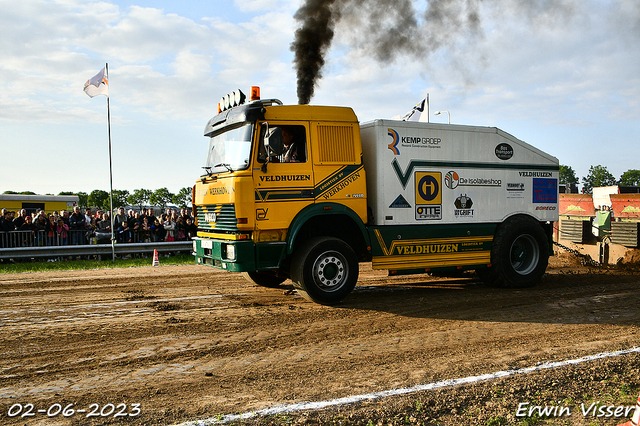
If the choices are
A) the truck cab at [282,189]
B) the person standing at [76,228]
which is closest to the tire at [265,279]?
the truck cab at [282,189]

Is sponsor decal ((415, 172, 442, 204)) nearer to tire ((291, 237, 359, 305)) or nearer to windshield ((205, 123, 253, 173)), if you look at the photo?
tire ((291, 237, 359, 305))

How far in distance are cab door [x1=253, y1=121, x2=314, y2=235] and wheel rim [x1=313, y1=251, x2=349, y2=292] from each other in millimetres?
759

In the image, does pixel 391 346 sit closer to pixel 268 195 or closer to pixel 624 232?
pixel 268 195

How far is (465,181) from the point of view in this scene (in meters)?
9.86

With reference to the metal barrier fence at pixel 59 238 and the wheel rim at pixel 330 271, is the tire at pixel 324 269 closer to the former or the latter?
the wheel rim at pixel 330 271

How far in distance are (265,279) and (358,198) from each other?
271 cm

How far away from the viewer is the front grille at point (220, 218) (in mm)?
8195

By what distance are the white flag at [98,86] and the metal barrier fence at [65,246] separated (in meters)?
4.68

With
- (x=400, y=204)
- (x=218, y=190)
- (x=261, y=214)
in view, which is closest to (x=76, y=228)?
(x=218, y=190)

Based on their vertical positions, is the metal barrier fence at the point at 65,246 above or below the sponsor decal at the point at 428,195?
below

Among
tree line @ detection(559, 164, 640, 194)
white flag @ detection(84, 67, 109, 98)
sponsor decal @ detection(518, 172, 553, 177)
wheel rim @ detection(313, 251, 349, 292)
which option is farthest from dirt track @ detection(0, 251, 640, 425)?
tree line @ detection(559, 164, 640, 194)

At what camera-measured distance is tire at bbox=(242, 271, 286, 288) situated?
10.1 meters

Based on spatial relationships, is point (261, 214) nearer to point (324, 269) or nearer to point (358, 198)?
point (324, 269)

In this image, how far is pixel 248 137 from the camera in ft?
27.2
